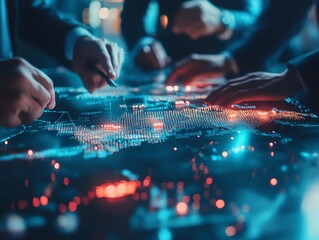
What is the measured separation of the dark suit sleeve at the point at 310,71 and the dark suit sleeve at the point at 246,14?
705mm

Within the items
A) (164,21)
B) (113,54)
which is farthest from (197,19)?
(113,54)

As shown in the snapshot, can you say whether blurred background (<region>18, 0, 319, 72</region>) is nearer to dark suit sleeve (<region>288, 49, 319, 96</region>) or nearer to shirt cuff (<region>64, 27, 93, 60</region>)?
shirt cuff (<region>64, 27, 93, 60</region>)

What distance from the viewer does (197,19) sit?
1238mm

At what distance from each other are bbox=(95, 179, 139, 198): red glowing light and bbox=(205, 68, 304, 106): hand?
38 cm

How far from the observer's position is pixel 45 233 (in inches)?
9.9

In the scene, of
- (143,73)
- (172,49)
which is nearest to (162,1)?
(172,49)

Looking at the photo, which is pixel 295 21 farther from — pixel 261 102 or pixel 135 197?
pixel 135 197

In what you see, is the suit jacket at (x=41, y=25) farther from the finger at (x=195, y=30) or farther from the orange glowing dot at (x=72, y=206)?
the orange glowing dot at (x=72, y=206)

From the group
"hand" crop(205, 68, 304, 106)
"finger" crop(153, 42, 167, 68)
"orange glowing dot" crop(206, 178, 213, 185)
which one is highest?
"orange glowing dot" crop(206, 178, 213, 185)

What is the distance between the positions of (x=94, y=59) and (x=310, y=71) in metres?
0.50

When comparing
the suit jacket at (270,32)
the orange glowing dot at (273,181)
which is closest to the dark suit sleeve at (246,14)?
the suit jacket at (270,32)

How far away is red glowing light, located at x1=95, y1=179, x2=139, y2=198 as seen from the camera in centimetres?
31

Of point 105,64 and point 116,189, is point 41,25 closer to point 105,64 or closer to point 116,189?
point 105,64

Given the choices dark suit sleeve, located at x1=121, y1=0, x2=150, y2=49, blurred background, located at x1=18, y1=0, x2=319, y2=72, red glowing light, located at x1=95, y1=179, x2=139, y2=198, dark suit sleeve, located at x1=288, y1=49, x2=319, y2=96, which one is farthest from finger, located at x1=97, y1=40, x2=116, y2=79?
blurred background, located at x1=18, y1=0, x2=319, y2=72
